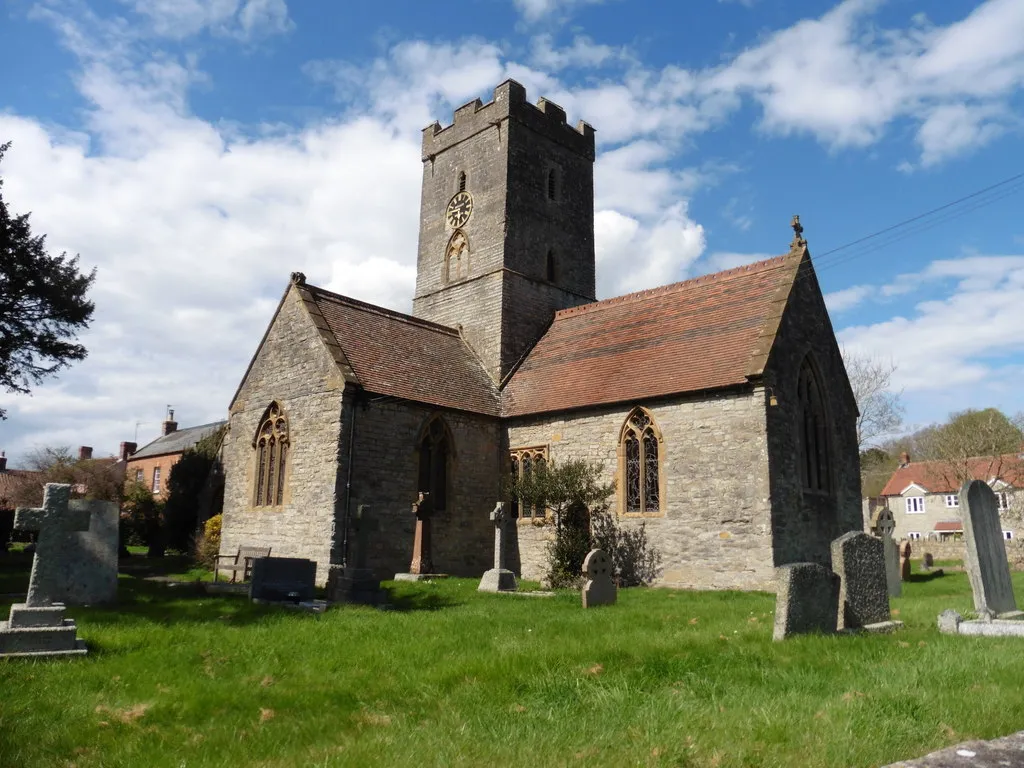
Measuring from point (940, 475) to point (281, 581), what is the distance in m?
52.8

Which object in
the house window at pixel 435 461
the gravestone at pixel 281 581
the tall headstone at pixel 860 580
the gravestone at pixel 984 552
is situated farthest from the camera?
the house window at pixel 435 461

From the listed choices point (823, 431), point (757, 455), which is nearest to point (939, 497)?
point (823, 431)

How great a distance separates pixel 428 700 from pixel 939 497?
191 feet

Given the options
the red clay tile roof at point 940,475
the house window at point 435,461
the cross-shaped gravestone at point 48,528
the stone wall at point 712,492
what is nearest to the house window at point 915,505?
the red clay tile roof at point 940,475

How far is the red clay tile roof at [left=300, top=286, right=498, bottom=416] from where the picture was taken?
64.4ft

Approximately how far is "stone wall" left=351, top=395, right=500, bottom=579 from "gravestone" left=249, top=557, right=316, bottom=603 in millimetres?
4312

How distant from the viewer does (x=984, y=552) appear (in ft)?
32.6

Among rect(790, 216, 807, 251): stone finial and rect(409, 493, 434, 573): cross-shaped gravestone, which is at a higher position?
rect(790, 216, 807, 251): stone finial

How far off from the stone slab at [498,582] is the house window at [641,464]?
376 cm

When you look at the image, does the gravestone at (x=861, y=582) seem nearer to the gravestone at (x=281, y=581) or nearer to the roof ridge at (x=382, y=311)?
the gravestone at (x=281, y=581)

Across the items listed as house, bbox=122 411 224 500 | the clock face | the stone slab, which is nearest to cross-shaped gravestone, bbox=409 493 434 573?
the stone slab

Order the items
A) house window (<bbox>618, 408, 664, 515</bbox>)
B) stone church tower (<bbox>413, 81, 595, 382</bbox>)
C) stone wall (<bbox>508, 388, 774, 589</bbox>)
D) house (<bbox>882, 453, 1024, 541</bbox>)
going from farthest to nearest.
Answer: house (<bbox>882, 453, 1024, 541</bbox>) < stone church tower (<bbox>413, 81, 595, 382</bbox>) < house window (<bbox>618, 408, 664, 515</bbox>) < stone wall (<bbox>508, 388, 774, 589</bbox>)

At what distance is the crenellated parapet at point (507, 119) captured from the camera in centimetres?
2608

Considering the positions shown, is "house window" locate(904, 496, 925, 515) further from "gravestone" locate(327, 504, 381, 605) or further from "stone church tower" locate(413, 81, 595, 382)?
"gravestone" locate(327, 504, 381, 605)
